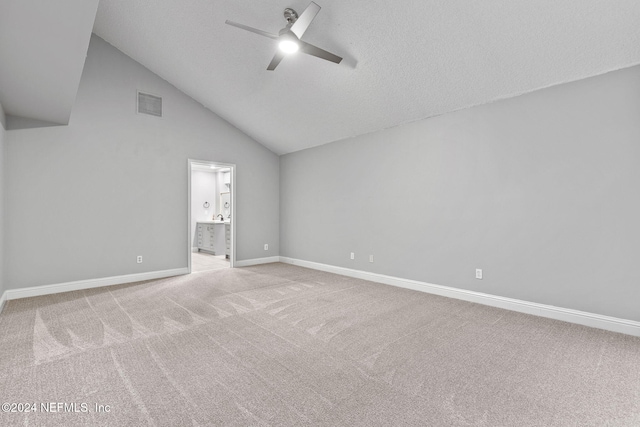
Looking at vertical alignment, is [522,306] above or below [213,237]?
below

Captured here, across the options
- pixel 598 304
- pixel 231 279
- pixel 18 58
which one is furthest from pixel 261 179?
pixel 598 304

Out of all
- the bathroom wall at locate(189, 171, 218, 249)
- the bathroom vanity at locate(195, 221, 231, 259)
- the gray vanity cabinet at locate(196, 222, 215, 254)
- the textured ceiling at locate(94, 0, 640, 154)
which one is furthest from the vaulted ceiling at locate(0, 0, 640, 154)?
the bathroom wall at locate(189, 171, 218, 249)

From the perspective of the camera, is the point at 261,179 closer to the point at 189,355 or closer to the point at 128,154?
the point at 128,154

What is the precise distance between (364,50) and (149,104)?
3.81 meters

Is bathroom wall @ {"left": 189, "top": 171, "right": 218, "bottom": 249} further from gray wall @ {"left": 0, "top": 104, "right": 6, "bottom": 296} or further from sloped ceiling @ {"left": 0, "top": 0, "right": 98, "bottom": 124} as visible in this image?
sloped ceiling @ {"left": 0, "top": 0, "right": 98, "bottom": 124}

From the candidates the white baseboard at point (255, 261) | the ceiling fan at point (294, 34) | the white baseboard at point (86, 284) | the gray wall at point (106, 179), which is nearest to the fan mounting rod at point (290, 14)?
the ceiling fan at point (294, 34)

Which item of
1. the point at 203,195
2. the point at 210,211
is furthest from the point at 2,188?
the point at 210,211

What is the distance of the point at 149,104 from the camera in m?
5.05

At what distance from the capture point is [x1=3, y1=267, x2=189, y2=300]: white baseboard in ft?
13.0

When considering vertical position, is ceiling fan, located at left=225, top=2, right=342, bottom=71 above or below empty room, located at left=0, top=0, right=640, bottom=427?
above

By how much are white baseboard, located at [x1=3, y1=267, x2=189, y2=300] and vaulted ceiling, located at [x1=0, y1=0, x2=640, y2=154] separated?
→ 2.37 m

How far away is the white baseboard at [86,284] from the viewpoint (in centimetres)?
396

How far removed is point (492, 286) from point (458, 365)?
1.80 m

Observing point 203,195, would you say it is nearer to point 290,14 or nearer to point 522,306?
point 290,14
